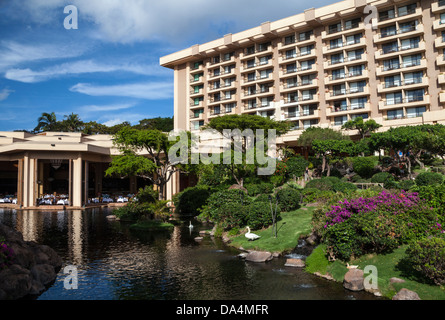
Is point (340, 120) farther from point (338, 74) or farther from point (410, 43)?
point (410, 43)

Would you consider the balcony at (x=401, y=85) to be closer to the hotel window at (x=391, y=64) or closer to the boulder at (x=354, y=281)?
the hotel window at (x=391, y=64)

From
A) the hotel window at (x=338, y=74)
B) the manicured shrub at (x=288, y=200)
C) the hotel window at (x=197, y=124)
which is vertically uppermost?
the hotel window at (x=338, y=74)

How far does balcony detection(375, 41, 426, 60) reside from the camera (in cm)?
4781

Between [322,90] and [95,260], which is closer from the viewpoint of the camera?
[95,260]

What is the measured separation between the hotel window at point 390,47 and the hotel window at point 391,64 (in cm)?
137

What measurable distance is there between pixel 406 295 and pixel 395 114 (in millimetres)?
46184

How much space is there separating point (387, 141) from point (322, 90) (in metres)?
24.2

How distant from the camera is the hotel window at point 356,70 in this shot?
5275 cm

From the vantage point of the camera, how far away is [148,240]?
20.5 m

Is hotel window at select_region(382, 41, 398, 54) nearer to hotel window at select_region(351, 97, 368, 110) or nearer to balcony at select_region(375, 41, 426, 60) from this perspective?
balcony at select_region(375, 41, 426, 60)

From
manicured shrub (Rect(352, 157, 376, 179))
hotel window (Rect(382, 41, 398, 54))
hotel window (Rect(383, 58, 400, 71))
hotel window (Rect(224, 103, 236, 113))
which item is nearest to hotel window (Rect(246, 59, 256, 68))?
hotel window (Rect(224, 103, 236, 113))

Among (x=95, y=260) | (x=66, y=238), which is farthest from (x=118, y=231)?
(x=95, y=260)

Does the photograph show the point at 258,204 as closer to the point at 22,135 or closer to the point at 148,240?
the point at 148,240

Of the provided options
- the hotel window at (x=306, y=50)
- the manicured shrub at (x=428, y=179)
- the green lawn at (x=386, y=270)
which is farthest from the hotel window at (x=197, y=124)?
the green lawn at (x=386, y=270)
